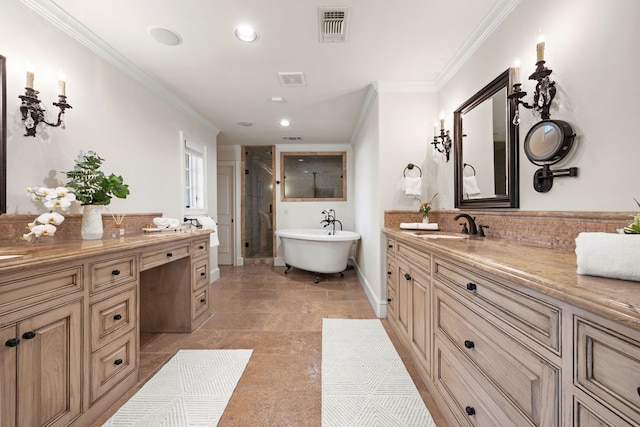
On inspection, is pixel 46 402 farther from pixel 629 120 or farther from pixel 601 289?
pixel 629 120

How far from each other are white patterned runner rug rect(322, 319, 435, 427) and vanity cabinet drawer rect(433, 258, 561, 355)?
77cm

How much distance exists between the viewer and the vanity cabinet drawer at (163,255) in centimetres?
173

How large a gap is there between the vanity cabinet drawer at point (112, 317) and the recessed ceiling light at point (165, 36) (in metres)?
1.83

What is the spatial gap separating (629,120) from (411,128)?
1.79 m

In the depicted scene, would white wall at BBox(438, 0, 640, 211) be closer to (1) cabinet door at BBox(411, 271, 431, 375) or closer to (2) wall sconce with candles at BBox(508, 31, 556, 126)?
(2) wall sconce with candles at BBox(508, 31, 556, 126)

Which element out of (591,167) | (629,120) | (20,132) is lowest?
(591,167)

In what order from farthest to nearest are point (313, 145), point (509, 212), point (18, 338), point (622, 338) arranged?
point (313, 145), point (509, 212), point (18, 338), point (622, 338)

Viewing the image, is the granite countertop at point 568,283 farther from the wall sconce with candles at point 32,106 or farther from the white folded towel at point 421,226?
the wall sconce with candles at point 32,106

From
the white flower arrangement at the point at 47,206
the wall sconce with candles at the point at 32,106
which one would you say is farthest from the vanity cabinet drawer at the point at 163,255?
the wall sconce with candles at the point at 32,106

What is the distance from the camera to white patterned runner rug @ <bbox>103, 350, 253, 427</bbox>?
135 centimetres

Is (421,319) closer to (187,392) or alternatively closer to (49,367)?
(187,392)

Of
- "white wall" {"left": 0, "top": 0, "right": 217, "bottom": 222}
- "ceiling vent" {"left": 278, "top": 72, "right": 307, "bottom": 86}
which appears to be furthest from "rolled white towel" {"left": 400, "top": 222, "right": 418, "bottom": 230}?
"white wall" {"left": 0, "top": 0, "right": 217, "bottom": 222}

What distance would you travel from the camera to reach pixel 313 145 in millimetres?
5250

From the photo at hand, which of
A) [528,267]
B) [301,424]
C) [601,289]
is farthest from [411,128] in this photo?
[301,424]
